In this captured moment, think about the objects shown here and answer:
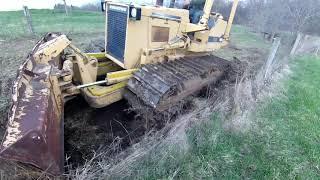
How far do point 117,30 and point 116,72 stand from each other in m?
0.86

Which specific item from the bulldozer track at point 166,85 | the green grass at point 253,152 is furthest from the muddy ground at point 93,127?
the green grass at point 253,152

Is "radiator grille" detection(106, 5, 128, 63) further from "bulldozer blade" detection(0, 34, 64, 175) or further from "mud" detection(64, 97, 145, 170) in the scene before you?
"bulldozer blade" detection(0, 34, 64, 175)

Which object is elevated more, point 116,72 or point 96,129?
point 116,72

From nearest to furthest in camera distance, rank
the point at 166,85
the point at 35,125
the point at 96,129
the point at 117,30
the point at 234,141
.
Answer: the point at 35,125
the point at 234,141
the point at 166,85
the point at 96,129
the point at 117,30

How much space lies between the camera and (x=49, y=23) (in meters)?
14.8

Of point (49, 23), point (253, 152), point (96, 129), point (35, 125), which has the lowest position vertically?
point (96, 129)

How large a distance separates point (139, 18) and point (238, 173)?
9.30ft

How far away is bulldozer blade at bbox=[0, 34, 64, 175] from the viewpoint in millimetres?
2752

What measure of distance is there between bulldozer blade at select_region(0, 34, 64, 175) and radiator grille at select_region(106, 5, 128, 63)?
1.73 metres

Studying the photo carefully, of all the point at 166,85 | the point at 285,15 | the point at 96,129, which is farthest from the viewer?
the point at 285,15

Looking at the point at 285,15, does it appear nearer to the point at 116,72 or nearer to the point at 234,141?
the point at 234,141

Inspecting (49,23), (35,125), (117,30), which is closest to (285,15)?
(49,23)

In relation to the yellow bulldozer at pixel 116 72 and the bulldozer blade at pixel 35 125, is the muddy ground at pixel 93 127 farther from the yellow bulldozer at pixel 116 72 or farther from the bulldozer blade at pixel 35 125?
the bulldozer blade at pixel 35 125

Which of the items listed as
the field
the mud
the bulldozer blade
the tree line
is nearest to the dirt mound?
the tree line
